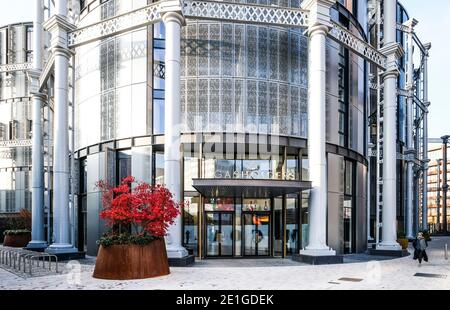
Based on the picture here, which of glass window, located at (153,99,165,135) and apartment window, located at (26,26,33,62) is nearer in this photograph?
glass window, located at (153,99,165,135)

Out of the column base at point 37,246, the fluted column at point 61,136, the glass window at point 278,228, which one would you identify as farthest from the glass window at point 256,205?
the column base at point 37,246

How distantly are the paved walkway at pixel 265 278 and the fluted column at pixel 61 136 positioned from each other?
267 cm

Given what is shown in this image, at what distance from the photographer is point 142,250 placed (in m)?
13.3

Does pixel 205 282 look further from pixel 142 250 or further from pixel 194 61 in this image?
pixel 194 61

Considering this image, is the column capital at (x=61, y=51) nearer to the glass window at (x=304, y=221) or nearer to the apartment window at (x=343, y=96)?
the glass window at (x=304, y=221)

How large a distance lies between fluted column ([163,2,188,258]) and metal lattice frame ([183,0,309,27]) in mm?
1027

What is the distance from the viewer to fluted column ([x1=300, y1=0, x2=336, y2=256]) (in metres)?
17.9

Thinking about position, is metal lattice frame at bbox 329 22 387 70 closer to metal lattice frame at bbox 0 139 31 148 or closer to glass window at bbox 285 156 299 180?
glass window at bbox 285 156 299 180

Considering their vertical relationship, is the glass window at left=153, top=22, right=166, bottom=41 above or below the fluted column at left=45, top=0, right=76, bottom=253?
above

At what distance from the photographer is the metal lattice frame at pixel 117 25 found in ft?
60.6

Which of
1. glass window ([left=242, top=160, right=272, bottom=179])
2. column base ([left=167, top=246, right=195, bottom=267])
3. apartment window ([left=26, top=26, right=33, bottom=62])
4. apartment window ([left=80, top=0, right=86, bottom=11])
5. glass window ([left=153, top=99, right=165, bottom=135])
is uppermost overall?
apartment window ([left=26, top=26, right=33, bottom=62])

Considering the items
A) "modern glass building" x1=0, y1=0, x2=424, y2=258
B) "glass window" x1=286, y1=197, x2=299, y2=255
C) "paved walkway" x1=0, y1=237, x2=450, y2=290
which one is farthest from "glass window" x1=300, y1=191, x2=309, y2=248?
"paved walkway" x1=0, y1=237, x2=450, y2=290
